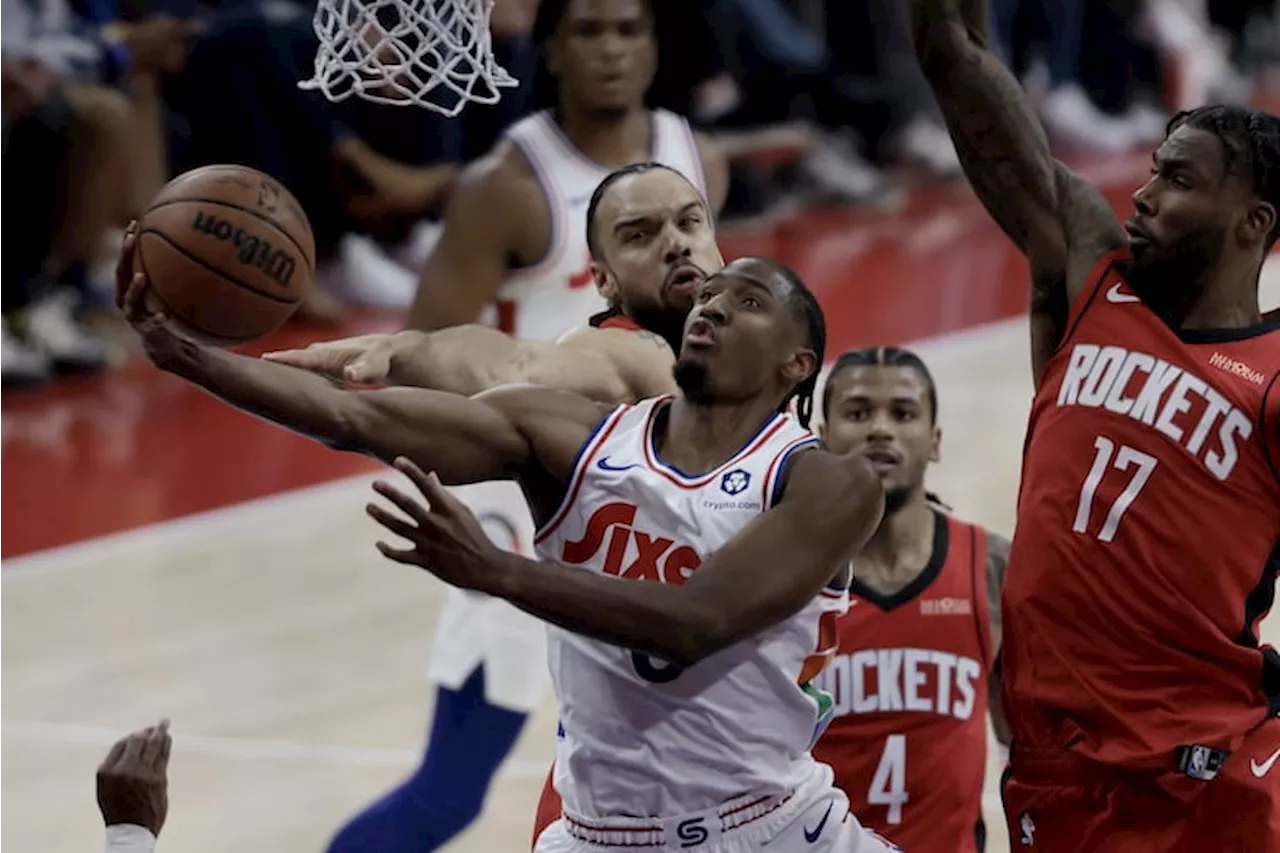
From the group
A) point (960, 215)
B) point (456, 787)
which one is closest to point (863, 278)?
point (960, 215)

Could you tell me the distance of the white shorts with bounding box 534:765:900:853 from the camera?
3916 millimetres

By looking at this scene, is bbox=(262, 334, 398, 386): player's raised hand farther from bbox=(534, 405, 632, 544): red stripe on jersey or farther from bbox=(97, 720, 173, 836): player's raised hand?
bbox=(97, 720, 173, 836): player's raised hand

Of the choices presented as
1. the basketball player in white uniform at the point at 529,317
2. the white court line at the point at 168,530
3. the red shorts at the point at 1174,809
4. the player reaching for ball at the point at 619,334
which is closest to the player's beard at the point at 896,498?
the player reaching for ball at the point at 619,334

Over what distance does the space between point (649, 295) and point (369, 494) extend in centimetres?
505

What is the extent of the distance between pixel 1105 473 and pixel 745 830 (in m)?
0.98

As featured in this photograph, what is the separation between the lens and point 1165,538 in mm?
4289

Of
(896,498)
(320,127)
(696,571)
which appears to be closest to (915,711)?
(896,498)

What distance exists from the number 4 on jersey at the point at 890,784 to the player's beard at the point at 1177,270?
1.12 metres

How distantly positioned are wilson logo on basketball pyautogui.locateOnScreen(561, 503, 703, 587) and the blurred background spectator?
2650 mm

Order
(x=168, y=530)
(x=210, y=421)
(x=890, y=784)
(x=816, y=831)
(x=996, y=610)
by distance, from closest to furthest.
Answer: (x=816, y=831) < (x=890, y=784) < (x=996, y=610) < (x=168, y=530) < (x=210, y=421)

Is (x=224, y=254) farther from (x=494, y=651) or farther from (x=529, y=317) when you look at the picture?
(x=529, y=317)

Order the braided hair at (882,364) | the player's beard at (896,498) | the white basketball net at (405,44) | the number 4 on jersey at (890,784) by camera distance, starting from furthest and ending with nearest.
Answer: the braided hair at (882,364)
the player's beard at (896,498)
the number 4 on jersey at (890,784)
the white basketball net at (405,44)

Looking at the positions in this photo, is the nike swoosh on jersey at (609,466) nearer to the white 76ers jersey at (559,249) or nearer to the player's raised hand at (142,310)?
the player's raised hand at (142,310)

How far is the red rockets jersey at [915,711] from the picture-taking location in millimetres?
4906
